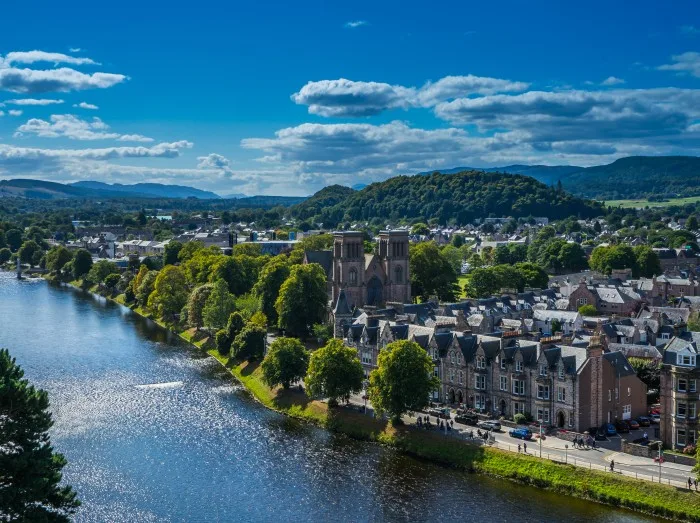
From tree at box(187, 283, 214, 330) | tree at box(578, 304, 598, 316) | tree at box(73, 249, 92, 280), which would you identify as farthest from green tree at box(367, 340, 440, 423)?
tree at box(73, 249, 92, 280)

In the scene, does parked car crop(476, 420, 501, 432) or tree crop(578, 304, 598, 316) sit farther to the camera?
tree crop(578, 304, 598, 316)

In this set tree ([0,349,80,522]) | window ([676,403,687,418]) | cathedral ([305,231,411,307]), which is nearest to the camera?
tree ([0,349,80,522])

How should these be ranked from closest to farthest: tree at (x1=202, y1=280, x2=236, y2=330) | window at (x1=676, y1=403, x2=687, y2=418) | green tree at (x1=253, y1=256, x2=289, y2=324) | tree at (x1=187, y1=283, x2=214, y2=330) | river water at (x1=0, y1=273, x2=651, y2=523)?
1. river water at (x1=0, y1=273, x2=651, y2=523)
2. window at (x1=676, y1=403, x2=687, y2=418)
3. tree at (x1=202, y1=280, x2=236, y2=330)
4. green tree at (x1=253, y1=256, x2=289, y2=324)
5. tree at (x1=187, y1=283, x2=214, y2=330)

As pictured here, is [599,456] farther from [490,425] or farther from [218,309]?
[218,309]

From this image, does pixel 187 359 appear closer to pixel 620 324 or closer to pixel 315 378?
pixel 315 378

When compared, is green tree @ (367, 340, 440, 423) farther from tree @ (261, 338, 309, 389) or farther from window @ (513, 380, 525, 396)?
tree @ (261, 338, 309, 389)

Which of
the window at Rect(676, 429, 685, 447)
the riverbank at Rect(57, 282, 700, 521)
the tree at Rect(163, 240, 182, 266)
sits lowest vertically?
the riverbank at Rect(57, 282, 700, 521)

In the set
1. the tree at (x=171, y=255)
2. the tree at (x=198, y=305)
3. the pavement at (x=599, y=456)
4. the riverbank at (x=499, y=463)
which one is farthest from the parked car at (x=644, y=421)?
the tree at (x=171, y=255)

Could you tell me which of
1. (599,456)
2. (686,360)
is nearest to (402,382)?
(599,456)

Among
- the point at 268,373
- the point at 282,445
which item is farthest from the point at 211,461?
the point at 268,373
